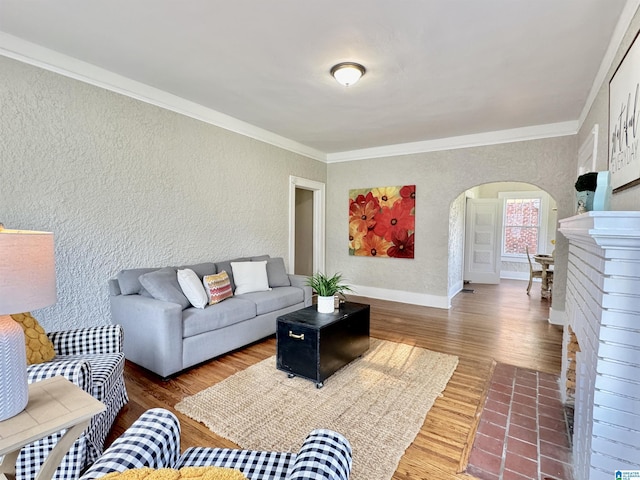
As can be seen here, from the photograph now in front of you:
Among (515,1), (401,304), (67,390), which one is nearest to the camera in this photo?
(67,390)

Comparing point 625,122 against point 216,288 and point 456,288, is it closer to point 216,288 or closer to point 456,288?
point 216,288

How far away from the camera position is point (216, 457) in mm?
1130

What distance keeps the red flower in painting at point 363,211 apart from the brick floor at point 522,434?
340cm

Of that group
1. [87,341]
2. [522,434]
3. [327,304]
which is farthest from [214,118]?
[522,434]

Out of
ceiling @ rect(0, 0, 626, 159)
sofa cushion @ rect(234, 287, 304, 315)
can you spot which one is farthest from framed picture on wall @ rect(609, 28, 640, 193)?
sofa cushion @ rect(234, 287, 304, 315)

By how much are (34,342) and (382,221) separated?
4.77 m

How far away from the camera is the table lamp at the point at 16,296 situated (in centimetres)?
102

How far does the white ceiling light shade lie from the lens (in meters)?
2.65

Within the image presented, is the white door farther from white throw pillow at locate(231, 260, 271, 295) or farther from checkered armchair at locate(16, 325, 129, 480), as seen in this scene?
checkered armchair at locate(16, 325, 129, 480)

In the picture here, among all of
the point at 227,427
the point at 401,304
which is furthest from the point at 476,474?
the point at 401,304

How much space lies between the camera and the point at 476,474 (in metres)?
1.68

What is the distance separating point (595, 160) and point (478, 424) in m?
2.57

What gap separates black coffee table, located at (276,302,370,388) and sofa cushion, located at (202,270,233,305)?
875 mm

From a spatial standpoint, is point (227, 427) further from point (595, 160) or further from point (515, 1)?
point (595, 160)
